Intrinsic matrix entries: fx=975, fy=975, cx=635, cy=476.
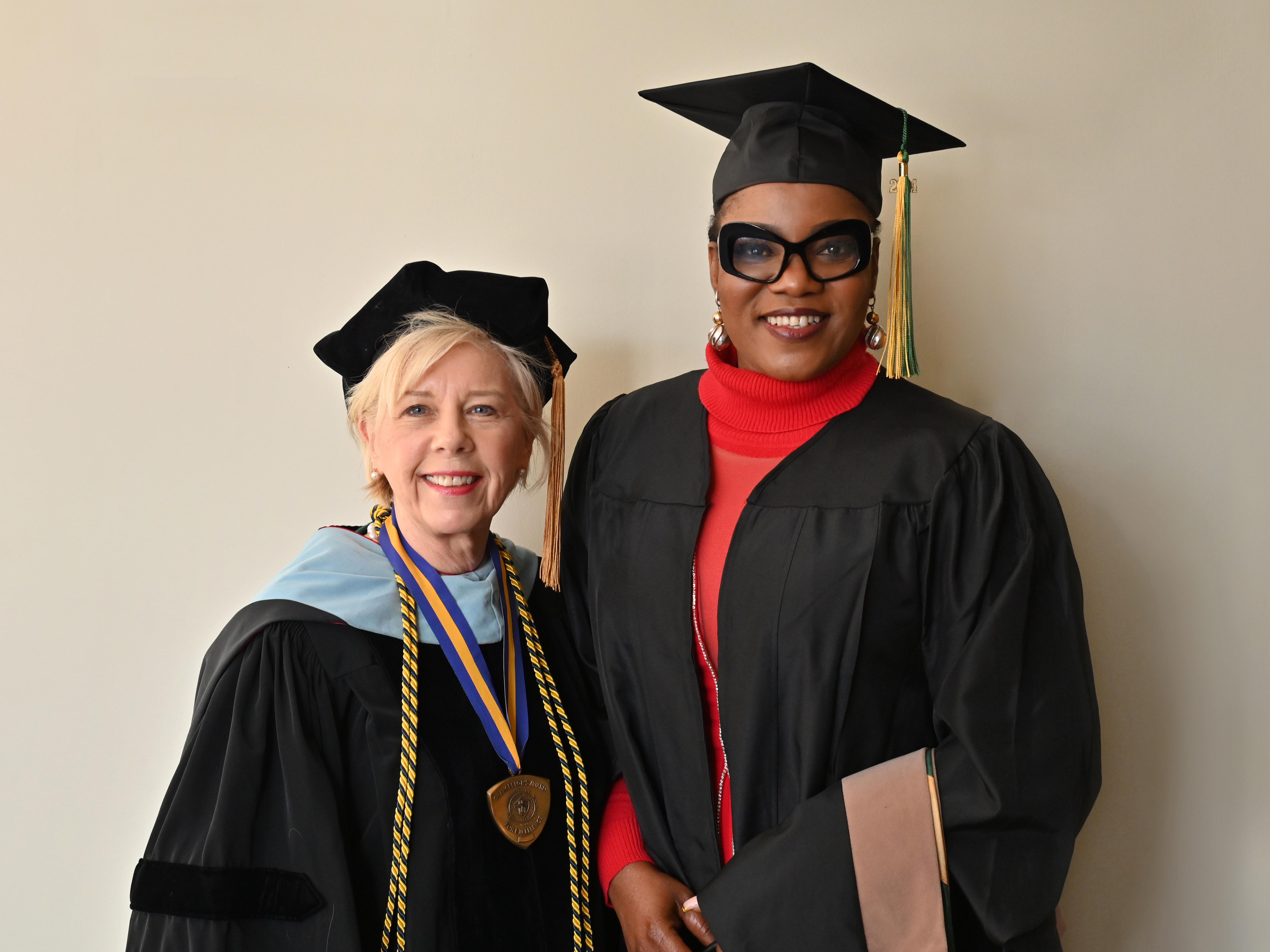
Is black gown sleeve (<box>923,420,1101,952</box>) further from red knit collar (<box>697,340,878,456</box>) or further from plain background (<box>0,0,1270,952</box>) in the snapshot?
plain background (<box>0,0,1270,952</box>)

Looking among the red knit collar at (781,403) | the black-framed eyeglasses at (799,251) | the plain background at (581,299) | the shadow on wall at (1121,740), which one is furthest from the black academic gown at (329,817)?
the shadow on wall at (1121,740)

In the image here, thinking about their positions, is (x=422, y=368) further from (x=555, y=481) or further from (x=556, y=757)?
(x=556, y=757)

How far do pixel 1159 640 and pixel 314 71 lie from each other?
94.7 inches

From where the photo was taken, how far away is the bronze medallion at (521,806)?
1.68 metres

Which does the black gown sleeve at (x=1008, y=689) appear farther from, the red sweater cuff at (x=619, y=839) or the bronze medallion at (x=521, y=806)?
the bronze medallion at (x=521, y=806)

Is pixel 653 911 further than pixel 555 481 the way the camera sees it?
No

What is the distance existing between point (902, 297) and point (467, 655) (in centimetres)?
101

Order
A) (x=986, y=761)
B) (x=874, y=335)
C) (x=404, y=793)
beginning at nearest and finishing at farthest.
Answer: (x=986, y=761)
(x=404, y=793)
(x=874, y=335)

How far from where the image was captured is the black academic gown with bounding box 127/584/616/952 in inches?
59.1

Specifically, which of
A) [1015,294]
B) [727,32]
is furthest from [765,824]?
[727,32]

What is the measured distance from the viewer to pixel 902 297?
5.73ft

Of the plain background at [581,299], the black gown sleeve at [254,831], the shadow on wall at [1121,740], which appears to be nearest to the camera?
the black gown sleeve at [254,831]

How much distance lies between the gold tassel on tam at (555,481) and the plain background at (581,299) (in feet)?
1.64

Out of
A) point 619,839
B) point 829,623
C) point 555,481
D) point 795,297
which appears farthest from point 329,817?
point 795,297
